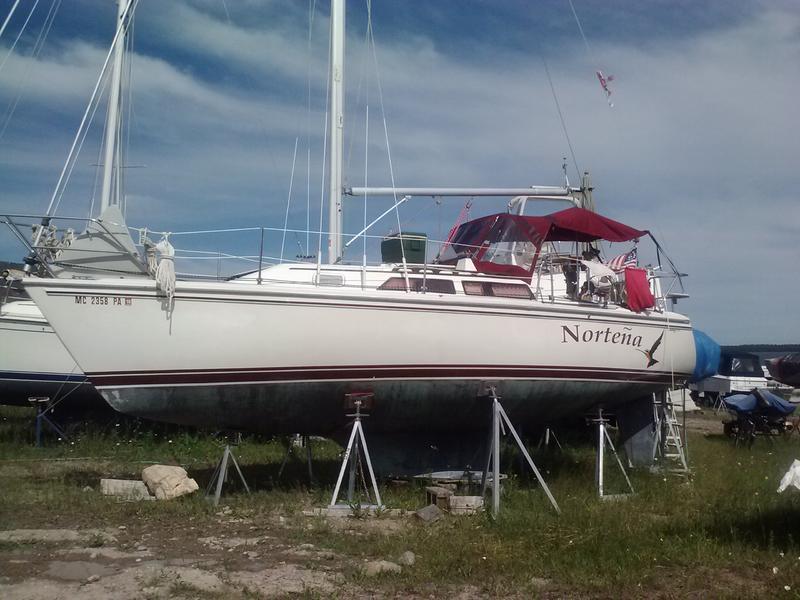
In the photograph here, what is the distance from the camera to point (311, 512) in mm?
8180

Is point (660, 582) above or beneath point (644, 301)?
beneath

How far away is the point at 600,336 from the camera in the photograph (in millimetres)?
10078

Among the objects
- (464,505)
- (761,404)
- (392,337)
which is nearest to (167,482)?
(392,337)

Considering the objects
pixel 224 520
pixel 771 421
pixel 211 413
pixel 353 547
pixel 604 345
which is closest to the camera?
pixel 353 547

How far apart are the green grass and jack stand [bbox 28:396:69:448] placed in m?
0.95

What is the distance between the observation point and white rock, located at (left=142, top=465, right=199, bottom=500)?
28.2ft

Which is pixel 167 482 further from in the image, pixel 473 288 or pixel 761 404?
pixel 761 404

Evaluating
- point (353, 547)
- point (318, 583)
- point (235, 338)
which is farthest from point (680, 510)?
point (235, 338)

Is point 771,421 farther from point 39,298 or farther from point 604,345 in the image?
point 39,298

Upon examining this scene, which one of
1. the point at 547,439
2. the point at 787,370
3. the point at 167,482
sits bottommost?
the point at 167,482

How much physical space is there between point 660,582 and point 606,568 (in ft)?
1.42

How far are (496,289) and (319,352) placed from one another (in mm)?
2574

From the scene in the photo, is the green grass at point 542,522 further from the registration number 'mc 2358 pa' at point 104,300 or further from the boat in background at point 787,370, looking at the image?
the registration number 'mc 2358 pa' at point 104,300

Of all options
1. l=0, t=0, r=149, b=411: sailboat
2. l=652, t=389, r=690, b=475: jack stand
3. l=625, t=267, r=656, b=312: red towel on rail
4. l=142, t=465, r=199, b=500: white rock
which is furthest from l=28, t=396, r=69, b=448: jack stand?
l=652, t=389, r=690, b=475: jack stand
